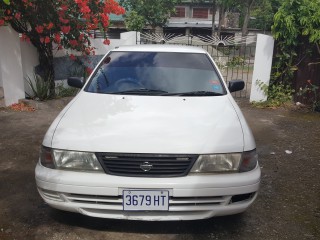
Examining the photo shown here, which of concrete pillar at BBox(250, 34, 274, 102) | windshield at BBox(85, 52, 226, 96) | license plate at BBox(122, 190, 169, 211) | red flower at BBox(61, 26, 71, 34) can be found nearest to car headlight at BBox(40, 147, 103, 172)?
license plate at BBox(122, 190, 169, 211)

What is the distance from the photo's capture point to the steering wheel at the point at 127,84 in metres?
3.57

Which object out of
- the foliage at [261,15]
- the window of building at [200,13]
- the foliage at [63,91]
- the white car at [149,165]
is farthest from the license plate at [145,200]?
the window of building at [200,13]

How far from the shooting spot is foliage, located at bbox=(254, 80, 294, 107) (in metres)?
7.66

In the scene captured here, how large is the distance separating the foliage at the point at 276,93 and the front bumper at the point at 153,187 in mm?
5444

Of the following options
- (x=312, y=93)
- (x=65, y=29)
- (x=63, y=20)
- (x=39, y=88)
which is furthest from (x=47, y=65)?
(x=312, y=93)

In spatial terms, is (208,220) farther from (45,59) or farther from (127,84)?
(45,59)

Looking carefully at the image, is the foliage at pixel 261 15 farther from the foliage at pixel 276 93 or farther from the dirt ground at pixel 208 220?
the dirt ground at pixel 208 220

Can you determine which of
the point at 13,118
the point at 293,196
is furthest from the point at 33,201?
the point at 13,118

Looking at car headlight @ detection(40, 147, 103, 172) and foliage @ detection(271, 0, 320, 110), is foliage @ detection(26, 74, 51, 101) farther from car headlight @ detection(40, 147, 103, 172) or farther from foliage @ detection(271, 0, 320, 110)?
foliage @ detection(271, 0, 320, 110)

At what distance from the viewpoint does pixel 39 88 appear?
7293mm

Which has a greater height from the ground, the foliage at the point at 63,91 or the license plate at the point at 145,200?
the license plate at the point at 145,200

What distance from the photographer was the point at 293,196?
11.9 ft

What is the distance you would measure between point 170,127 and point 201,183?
533mm

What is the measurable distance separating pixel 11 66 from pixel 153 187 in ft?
19.2
